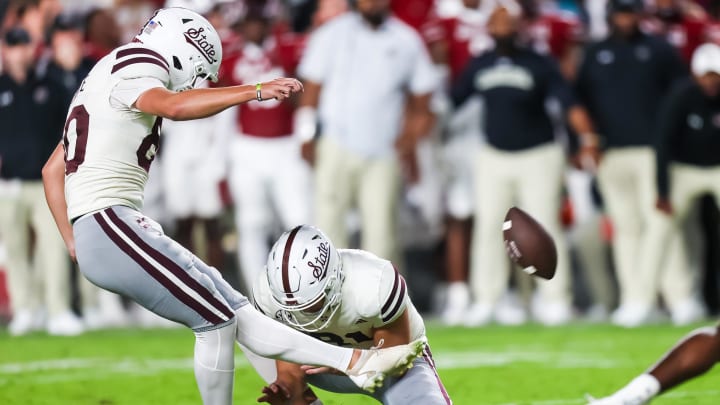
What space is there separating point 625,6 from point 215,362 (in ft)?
16.5

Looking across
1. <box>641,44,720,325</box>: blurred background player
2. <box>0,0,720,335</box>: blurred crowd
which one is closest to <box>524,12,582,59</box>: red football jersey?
<box>0,0,720,335</box>: blurred crowd

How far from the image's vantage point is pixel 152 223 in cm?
459

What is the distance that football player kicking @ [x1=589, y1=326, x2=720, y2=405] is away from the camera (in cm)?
420

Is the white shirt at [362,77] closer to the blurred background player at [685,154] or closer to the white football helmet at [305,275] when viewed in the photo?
the blurred background player at [685,154]

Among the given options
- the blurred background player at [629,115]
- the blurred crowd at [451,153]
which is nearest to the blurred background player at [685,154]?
the blurred crowd at [451,153]

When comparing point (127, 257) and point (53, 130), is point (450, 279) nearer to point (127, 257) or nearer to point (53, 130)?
point (53, 130)

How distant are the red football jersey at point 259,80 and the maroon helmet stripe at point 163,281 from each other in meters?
4.49

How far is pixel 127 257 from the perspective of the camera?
447cm

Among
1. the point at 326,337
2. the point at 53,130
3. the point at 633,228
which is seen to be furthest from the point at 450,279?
the point at 326,337

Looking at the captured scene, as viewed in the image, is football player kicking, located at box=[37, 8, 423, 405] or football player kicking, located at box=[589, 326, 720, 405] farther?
football player kicking, located at box=[37, 8, 423, 405]

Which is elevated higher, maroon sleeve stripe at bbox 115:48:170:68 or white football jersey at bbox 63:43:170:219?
maroon sleeve stripe at bbox 115:48:170:68

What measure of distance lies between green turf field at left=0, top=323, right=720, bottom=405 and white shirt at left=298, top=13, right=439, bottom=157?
126 centimetres

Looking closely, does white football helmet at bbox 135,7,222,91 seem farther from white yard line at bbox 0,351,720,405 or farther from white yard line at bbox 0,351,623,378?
white yard line at bbox 0,351,623,378

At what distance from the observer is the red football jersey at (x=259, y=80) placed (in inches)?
356
